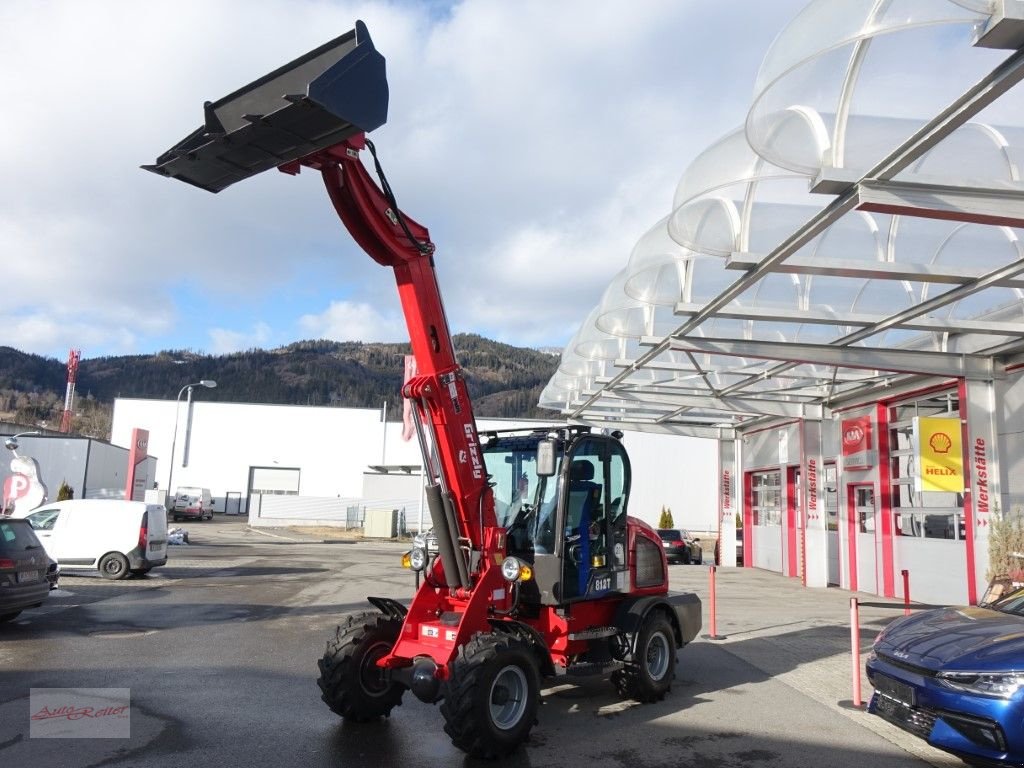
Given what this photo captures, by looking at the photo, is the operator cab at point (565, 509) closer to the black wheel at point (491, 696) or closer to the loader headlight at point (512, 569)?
the loader headlight at point (512, 569)

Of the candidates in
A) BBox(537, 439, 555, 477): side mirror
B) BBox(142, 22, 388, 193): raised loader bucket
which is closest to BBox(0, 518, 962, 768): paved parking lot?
BBox(537, 439, 555, 477): side mirror

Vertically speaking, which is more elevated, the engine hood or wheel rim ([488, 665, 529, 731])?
the engine hood

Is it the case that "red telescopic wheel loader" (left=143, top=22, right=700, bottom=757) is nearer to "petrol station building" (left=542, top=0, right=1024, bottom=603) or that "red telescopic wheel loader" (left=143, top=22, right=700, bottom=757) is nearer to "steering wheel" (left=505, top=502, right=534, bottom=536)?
"steering wheel" (left=505, top=502, right=534, bottom=536)

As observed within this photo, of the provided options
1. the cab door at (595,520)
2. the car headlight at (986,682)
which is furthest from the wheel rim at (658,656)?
the car headlight at (986,682)

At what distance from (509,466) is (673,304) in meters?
5.75

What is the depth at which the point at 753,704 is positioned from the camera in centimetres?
782

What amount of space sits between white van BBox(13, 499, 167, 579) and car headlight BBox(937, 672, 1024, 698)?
654 inches

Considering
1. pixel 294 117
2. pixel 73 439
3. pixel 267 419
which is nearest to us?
pixel 294 117

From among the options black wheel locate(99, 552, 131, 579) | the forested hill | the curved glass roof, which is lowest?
black wheel locate(99, 552, 131, 579)

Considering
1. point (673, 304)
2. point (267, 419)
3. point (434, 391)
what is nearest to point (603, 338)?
point (673, 304)

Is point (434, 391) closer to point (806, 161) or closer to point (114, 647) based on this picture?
point (806, 161)

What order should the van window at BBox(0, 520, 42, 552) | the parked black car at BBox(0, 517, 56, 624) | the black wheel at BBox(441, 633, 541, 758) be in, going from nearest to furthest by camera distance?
the black wheel at BBox(441, 633, 541, 758) → the parked black car at BBox(0, 517, 56, 624) → the van window at BBox(0, 520, 42, 552)

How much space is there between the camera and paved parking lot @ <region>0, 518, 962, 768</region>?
6.05 metres

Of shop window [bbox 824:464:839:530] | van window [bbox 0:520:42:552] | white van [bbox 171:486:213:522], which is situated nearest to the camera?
van window [bbox 0:520:42:552]
